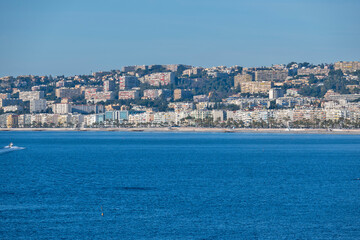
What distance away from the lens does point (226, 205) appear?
27000 millimetres

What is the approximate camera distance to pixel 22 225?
23.3m

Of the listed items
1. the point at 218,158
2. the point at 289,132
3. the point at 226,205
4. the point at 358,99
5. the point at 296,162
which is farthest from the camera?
the point at 358,99

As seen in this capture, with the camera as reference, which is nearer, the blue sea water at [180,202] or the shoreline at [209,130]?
the blue sea water at [180,202]

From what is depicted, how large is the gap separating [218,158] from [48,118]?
140m

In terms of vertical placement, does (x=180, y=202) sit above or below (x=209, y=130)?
above

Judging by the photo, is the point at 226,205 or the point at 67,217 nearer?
the point at 67,217

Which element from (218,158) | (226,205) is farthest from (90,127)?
(226,205)

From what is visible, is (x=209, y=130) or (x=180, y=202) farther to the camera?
(x=209, y=130)

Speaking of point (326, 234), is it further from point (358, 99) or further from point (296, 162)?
point (358, 99)

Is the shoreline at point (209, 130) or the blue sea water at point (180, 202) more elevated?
the blue sea water at point (180, 202)

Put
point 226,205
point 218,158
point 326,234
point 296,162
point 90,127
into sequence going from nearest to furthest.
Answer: point 326,234
point 226,205
point 296,162
point 218,158
point 90,127

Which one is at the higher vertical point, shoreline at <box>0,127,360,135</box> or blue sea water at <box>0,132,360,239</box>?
blue sea water at <box>0,132,360,239</box>

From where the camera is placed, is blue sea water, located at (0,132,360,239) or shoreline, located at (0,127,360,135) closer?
blue sea water, located at (0,132,360,239)

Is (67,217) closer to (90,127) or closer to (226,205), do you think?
(226,205)
